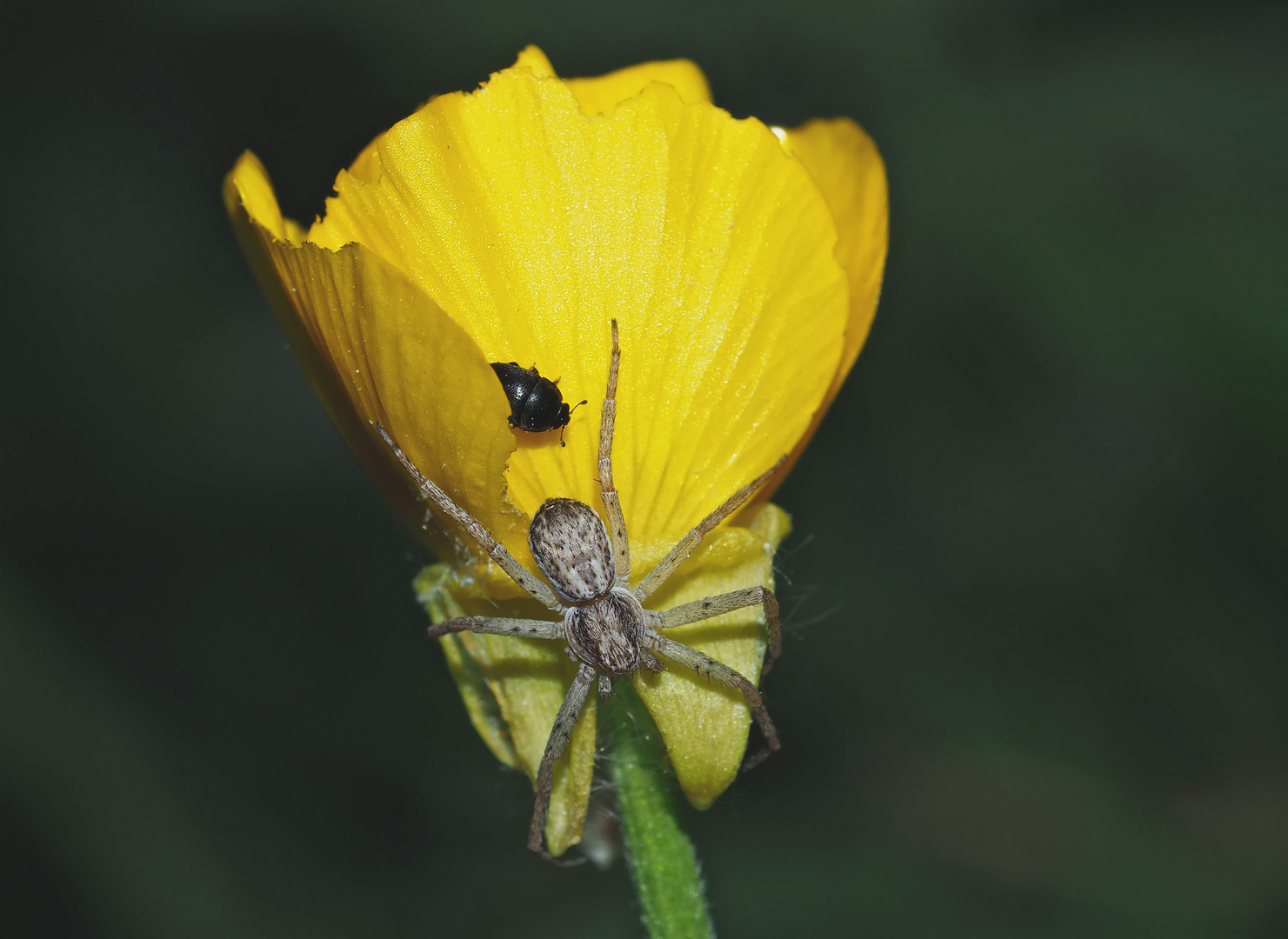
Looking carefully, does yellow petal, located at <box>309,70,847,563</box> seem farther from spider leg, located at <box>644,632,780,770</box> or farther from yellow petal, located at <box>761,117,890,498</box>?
spider leg, located at <box>644,632,780,770</box>

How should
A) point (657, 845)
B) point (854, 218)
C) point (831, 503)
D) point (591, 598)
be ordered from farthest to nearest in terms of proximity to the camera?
point (831, 503), point (591, 598), point (854, 218), point (657, 845)

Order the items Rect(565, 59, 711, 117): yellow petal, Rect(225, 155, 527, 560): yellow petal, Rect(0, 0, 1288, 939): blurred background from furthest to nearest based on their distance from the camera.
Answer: Rect(0, 0, 1288, 939): blurred background
Rect(565, 59, 711, 117): yellow petal
Rect(225, 155, 527, 560): yellow petal

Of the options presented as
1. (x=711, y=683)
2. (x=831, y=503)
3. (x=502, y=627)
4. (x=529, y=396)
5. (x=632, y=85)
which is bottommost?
(x=831, y=503)

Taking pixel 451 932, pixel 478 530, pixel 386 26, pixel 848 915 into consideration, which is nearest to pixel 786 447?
pixel 478 530

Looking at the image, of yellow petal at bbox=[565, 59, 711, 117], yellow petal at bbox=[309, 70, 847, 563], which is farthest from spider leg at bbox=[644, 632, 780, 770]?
yellow petal at bbox=[565, 59, 711, 117]

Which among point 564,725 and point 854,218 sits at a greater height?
point 854,218

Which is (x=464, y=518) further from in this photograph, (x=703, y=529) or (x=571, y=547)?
(x=703, y=529)

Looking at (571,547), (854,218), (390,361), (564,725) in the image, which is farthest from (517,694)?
(854,218)

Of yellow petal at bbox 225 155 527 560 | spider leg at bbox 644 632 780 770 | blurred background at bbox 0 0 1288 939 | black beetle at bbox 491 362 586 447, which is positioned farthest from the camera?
blurred background at bbox 0 0 1288 939
